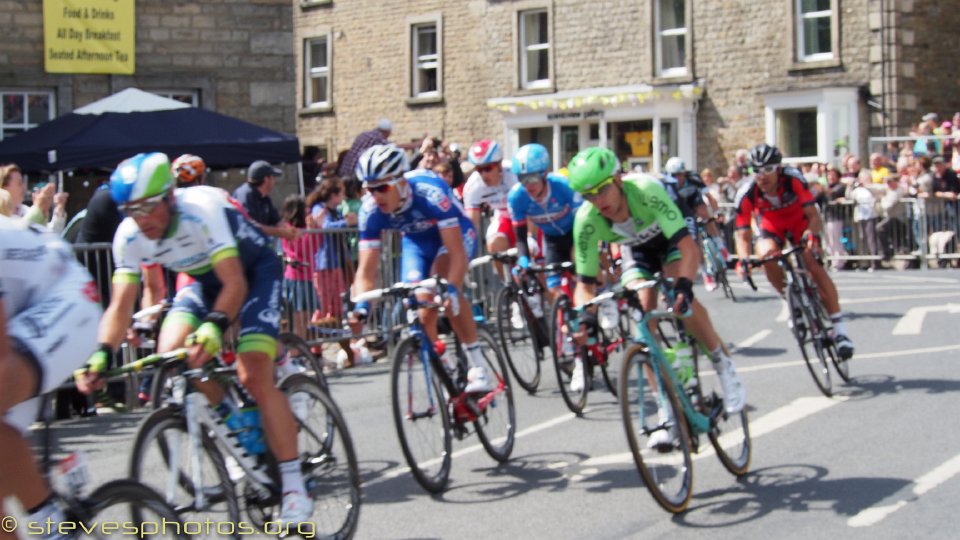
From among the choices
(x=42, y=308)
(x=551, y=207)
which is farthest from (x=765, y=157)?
(x=42, y=308)

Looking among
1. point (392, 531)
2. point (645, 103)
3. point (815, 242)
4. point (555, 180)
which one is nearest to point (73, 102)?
point (555, 180)

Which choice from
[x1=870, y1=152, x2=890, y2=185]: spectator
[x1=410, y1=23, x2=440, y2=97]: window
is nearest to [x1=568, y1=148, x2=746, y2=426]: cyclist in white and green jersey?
[x1=870, y1=152, x2=890, y2=185]: spectator

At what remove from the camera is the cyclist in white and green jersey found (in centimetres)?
828

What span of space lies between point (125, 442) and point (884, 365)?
22.3ft

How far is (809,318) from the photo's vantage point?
1157cm

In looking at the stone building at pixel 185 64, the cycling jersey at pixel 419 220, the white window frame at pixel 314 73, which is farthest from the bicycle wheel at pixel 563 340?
the white window frame at pixel 314 73

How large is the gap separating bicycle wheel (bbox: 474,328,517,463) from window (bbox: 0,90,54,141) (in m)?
13.7

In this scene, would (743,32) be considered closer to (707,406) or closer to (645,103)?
(645,103)

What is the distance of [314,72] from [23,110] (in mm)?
25370

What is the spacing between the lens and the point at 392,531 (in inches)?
301

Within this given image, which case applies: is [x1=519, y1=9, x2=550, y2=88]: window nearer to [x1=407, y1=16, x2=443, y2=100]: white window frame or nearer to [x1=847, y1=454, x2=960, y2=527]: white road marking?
[x1=407, y1=16, x2=443, y2=100]: white window frame

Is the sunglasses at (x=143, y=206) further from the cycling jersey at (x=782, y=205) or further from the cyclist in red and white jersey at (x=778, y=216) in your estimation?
the cycling jersey at (x=782, y=205)

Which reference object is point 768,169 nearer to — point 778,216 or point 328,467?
point 778,216

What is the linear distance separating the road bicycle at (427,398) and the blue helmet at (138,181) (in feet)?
6.32
